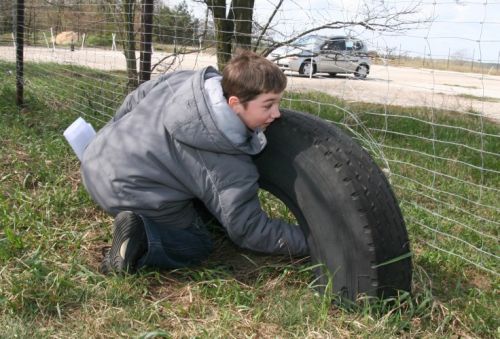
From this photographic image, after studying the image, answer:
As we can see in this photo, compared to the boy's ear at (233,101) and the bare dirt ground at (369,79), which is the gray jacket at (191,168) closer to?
the boy's ear at (233,101)

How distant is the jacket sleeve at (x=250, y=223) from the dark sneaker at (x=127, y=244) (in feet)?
1.09

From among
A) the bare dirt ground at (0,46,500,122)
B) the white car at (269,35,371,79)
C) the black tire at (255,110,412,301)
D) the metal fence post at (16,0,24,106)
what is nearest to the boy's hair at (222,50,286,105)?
the black tire at (255,110,412,301)

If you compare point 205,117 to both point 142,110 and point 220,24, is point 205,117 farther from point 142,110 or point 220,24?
point 220,24

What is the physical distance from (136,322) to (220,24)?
372cm

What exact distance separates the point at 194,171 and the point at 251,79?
1.52 feet

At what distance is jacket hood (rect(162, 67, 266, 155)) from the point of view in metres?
2.29

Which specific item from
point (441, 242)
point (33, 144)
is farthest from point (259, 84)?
point (33, 144)

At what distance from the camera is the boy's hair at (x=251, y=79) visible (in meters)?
2.29

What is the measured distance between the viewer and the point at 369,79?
4262 millimetres

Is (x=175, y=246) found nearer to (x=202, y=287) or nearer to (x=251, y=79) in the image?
(x=202, y=287)

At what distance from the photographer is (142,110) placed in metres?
2.67

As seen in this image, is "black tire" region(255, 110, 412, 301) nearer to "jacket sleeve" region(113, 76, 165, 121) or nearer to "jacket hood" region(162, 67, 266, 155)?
"jacket hood" region(162, 67, 266, 155)

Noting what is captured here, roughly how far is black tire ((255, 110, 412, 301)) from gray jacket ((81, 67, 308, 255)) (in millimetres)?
147

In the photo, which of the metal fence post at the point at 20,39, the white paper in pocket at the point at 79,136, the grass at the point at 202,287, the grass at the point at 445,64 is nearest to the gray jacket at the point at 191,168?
the grass at the point at 202,287
